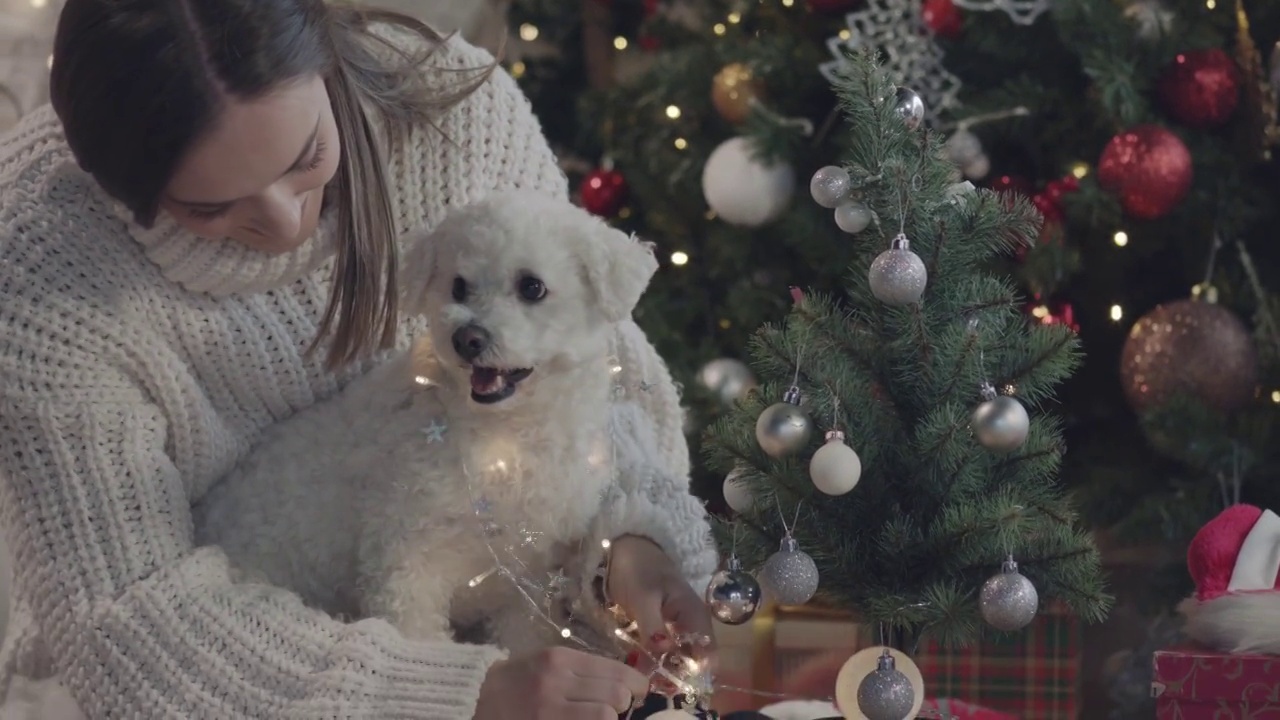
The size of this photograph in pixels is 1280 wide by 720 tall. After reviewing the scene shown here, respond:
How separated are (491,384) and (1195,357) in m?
1.08

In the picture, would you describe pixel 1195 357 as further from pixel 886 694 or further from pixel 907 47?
pixel 886 694

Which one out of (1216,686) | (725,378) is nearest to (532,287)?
(1216,686)

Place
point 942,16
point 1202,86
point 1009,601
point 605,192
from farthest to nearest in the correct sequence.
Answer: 1. point 605,192
2. point 942,16
3. point 1202,86
4. point 1009,601

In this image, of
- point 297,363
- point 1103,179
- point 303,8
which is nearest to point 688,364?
point 1103,179

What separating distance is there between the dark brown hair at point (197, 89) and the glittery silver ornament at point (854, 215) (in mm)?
349

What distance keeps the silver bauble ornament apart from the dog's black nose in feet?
3.32

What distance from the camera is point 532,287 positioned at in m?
1.00

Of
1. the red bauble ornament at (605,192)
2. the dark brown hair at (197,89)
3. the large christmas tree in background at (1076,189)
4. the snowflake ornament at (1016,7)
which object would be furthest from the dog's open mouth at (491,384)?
the red bauble ornament at (605,192)

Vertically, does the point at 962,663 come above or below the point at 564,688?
below

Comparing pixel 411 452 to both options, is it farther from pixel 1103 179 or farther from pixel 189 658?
pixel 1103 179

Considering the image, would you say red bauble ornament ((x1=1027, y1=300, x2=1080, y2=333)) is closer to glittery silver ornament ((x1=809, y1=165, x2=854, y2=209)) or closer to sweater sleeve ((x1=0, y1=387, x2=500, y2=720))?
glittery silver ornament ((x1=809, y1=165, x2=854, y2=209))

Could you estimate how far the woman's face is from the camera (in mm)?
943

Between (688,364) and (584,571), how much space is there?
104 centimetres

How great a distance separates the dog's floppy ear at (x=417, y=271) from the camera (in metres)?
1.04
